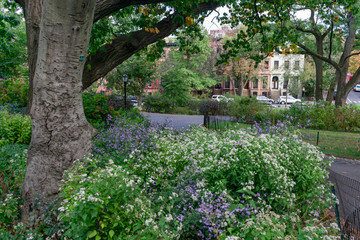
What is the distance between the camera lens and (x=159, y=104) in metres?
28.6

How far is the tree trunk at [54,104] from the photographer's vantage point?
148 inches

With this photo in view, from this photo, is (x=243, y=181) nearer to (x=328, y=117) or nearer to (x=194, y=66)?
(x=328, y=117)

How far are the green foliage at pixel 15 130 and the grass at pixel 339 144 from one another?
32.0ft

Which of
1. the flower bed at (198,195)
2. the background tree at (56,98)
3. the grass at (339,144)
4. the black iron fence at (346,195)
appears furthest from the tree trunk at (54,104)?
the grass at (339,144)

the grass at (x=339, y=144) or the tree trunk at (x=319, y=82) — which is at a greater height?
the tree trunk at (x=319, y=82)

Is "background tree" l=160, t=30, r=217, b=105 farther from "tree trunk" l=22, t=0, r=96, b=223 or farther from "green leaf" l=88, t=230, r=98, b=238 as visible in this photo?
"green leaf" l=88, t=230, r=98, b=238

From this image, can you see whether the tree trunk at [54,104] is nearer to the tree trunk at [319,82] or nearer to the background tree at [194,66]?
the tree trunk at [319,82]

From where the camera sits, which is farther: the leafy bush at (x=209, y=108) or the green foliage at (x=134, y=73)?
the green foliage at (x=134, y=73)

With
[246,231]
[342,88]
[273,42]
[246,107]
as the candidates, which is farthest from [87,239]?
[342,88]

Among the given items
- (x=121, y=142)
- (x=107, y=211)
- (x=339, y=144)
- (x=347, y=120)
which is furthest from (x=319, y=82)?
(x=107, y=211)

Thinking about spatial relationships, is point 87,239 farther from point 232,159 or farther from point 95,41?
point 95,41

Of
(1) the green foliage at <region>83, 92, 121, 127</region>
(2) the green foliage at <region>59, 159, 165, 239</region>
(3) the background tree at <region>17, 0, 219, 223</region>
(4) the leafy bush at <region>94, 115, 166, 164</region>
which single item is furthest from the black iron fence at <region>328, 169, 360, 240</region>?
(1) the green foliage at <region>83, 92, 121, 127</region>

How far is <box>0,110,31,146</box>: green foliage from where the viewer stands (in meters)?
6.74

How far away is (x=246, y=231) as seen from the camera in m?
2.65
